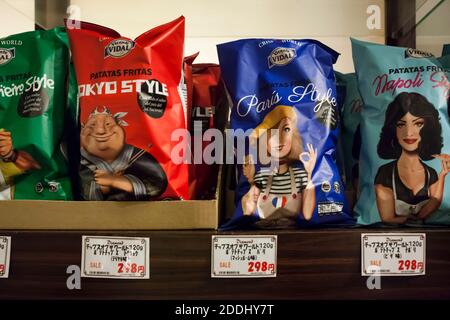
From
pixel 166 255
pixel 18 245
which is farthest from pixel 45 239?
pixel 166 255

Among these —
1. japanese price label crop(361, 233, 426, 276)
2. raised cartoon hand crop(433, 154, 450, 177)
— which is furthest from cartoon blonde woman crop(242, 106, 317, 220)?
raised cartoon hand crop(433, 154, 450, 177)

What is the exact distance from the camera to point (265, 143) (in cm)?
76

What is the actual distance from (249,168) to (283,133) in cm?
9

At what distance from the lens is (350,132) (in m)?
0.89

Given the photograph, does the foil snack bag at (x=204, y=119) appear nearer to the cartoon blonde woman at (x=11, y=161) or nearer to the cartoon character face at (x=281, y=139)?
the cartoon character face at (x=281, y=139)

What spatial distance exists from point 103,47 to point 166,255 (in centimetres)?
40

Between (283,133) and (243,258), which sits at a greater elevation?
(283,133)

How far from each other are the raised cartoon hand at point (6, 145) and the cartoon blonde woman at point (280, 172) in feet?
1.45

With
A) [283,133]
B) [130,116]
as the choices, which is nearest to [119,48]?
[130,116]

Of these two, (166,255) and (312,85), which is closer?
(166,255)

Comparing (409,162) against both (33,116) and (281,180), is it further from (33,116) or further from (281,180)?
(33,116)

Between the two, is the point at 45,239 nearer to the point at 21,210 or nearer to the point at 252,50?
the point at 21,210

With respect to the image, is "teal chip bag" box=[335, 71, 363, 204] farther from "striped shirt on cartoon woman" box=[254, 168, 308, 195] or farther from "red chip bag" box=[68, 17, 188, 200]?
"red chip bag" box=[68, 17, 188, 200]

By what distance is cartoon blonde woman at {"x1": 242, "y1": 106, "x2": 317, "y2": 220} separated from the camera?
2.41 ft
